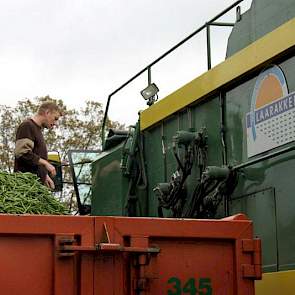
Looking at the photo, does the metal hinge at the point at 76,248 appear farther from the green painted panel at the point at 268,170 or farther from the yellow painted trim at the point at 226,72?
the yellow painted trim at the point at 226,72

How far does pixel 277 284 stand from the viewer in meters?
4.76

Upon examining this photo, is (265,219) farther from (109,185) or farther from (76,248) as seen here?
(109,185)

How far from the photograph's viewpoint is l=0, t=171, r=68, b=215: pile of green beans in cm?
432

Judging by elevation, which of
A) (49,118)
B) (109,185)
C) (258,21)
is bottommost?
(109,185)

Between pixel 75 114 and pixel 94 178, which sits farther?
pixel 75 114

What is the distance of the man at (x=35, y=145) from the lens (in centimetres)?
608

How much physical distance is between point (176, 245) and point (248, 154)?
4.65 ft

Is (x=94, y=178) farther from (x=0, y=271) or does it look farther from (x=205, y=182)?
(x=0, y=271)

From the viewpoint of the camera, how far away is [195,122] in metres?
6.27

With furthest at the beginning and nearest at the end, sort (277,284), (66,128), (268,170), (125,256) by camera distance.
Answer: (66,128), (268,170), (277,284), (125,256)

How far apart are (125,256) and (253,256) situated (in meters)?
0.76

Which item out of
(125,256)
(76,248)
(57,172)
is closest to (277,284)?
(125,256)

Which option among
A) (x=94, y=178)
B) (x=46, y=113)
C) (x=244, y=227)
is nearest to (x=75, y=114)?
(x=94, y=178)

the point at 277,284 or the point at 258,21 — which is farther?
the point at 258,21
